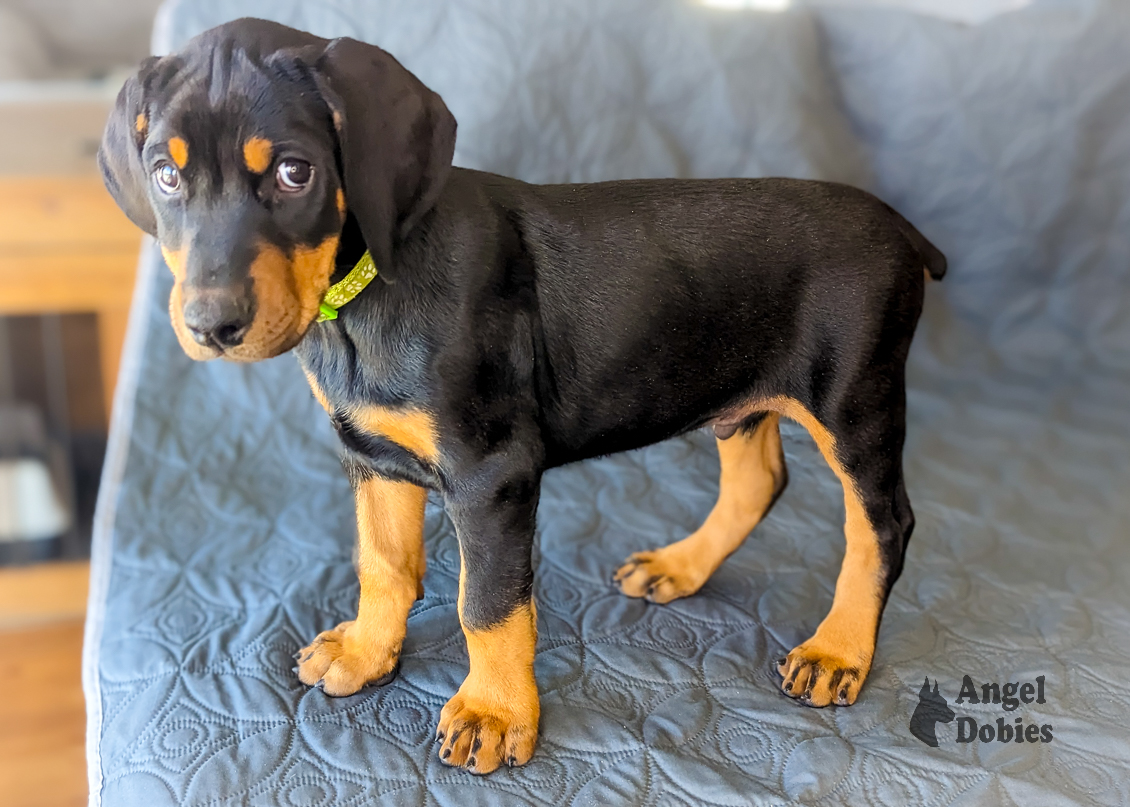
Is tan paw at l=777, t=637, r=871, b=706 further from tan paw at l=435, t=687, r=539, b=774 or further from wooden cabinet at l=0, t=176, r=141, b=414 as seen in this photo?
wooden cabinet at l=0, t=176, r=141, b=414

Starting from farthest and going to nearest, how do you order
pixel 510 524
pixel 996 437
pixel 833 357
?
pixel 996 437, pixel 833 357, pixel 510 524

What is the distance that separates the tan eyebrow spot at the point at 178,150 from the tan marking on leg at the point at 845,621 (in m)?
0.89

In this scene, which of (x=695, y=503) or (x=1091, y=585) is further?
(x=695, y=503)

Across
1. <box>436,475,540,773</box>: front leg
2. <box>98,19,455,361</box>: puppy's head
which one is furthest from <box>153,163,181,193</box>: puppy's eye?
<box>436,475,540,773</box>: front leg

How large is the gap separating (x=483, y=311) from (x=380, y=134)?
0.89 ft

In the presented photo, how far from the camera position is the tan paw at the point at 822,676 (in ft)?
4.75

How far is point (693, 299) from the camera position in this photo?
1345 millimetres

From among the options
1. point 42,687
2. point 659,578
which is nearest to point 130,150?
point 659,578

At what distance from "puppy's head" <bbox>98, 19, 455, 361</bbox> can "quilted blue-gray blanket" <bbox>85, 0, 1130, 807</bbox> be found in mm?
683

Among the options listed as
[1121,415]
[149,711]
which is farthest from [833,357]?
[1121,415]

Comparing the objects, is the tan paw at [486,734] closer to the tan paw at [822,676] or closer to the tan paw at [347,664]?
the tan paw at [347,664]

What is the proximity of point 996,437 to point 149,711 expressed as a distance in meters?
1.98

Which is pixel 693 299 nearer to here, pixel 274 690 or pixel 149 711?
pixel 274 690

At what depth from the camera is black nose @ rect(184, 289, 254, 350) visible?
100 cm
